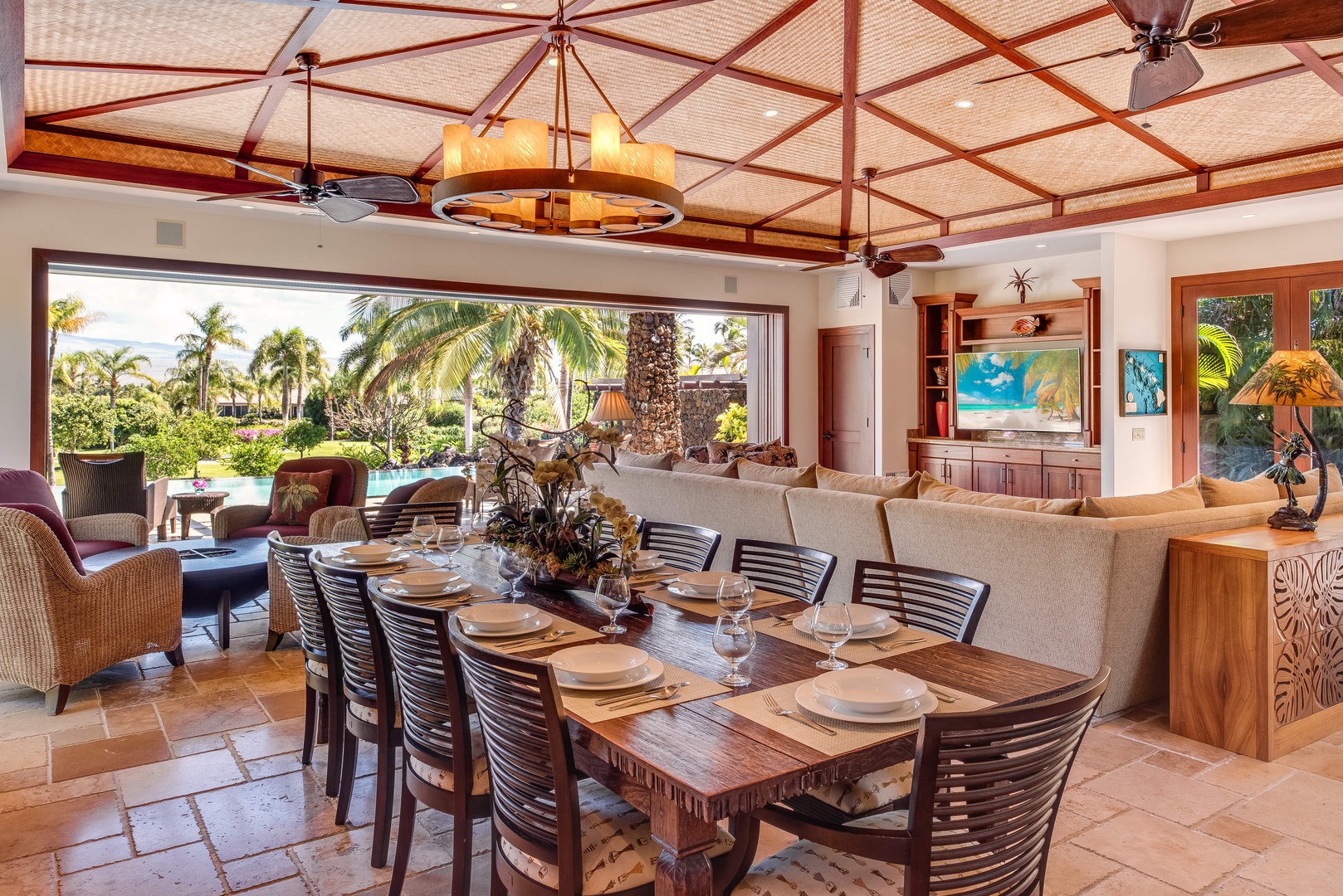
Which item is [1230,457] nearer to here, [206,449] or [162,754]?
[162,754]

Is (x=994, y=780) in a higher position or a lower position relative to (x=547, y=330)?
lower

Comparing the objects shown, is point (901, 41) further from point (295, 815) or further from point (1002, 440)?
point (1002, 440)

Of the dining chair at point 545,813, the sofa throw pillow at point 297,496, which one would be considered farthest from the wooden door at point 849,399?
the dining chair at point 545,813

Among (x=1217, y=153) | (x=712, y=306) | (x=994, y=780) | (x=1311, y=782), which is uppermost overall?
(x=1217, y=153)

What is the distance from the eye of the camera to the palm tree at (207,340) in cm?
1241

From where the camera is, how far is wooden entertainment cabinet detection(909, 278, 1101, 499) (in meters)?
7.85

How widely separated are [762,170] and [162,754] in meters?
5.33

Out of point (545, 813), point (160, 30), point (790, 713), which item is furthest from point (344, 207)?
point (790, 713)

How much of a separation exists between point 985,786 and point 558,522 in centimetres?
153

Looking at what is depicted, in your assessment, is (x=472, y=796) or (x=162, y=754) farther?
(x=162, y=754)

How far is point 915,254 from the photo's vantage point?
642cm

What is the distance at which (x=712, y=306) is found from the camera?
8656 millimetres

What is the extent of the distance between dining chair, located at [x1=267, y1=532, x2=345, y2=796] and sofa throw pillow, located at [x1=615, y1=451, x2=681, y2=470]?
289 centimetres

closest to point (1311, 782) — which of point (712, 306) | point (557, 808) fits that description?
point (557, 808)
